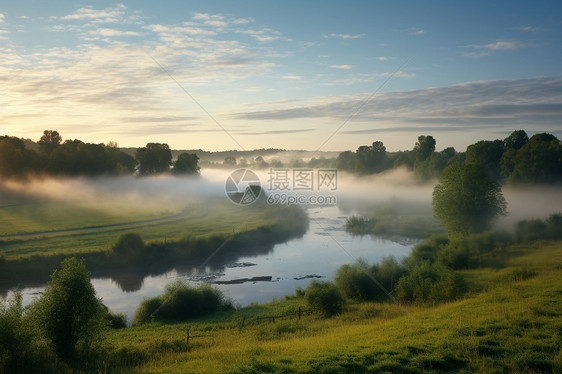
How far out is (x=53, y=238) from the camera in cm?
5444

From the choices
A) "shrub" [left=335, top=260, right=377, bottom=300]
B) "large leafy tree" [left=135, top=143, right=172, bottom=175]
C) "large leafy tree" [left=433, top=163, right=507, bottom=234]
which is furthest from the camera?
"large leafy tree" [left=135, top=143, right=172, bottom=175]

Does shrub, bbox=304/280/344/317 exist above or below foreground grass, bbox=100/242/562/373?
below

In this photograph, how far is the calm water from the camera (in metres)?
39.1

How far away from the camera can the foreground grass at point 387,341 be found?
13766mm

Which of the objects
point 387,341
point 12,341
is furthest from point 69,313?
point 387,341

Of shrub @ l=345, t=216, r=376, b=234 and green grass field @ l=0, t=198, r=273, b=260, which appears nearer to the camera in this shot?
green grass field @ l=0, t=198, r=273, b=260

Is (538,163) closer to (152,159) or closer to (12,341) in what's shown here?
(12,341)

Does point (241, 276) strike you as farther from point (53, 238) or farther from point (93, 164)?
point (93, 164)

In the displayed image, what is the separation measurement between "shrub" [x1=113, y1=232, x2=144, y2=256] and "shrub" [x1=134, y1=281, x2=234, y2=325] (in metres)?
19.1

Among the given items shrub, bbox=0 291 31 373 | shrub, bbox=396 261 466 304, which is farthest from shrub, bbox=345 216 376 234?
shrub, bbox=0 291 31 373

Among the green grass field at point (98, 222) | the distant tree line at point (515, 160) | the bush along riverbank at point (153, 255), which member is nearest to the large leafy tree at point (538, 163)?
the distant tree line at point (515, 160)

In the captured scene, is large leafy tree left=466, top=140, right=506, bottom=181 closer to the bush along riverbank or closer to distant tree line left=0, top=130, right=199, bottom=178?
the bush along riverbank

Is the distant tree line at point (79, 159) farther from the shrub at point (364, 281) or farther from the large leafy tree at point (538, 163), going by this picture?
the large leafy tree at point (538, 163)

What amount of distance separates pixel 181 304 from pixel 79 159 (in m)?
84.1
